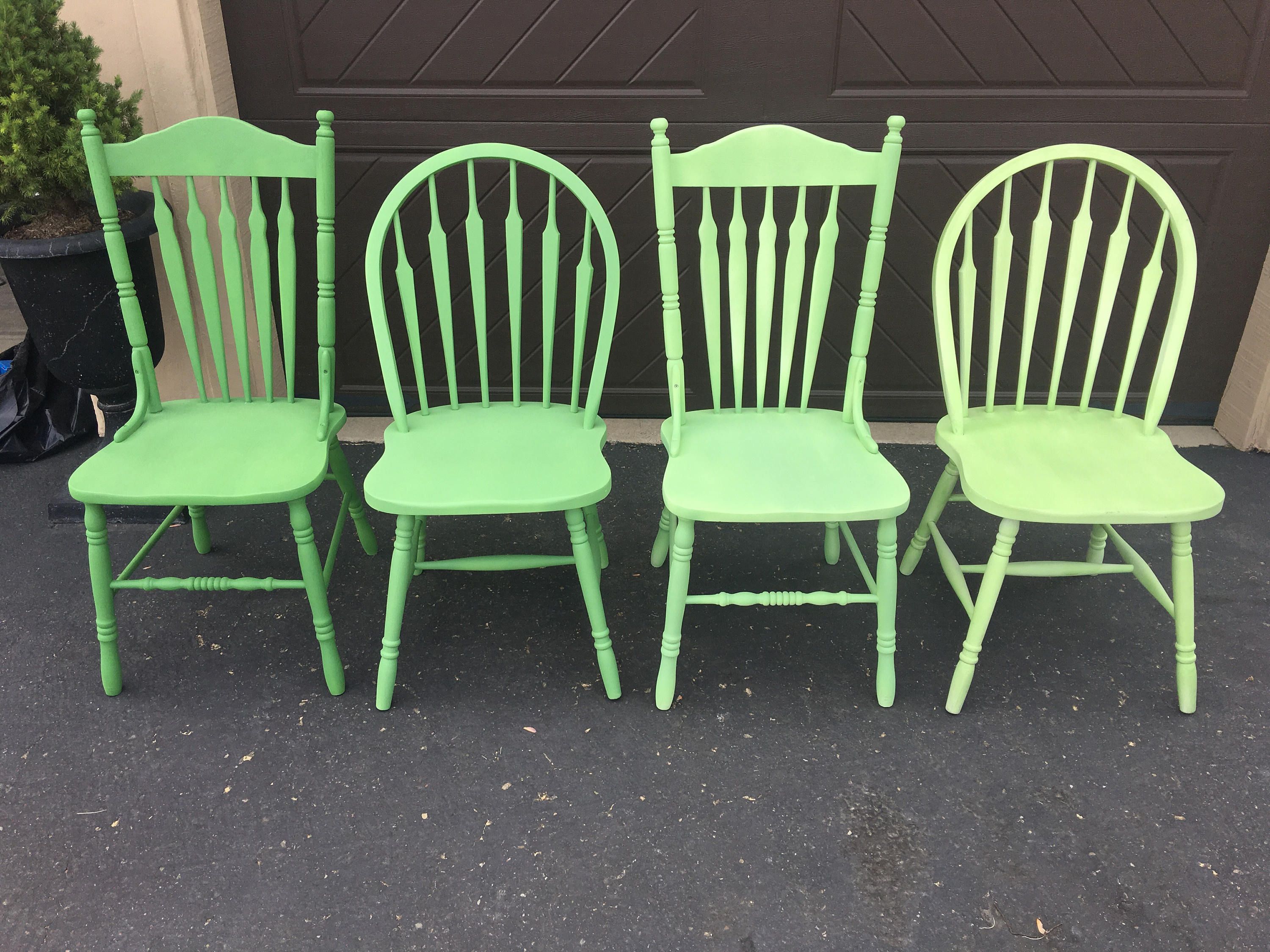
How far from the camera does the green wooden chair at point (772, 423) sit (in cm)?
156

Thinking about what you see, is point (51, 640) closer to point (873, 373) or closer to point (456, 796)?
point (456, 796)

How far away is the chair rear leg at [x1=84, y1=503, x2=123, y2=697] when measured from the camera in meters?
1.68

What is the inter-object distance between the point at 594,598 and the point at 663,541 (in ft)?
1.56

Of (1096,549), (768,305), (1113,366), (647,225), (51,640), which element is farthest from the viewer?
(1113,366)

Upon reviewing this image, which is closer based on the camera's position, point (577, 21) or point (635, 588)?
point (635, 588)

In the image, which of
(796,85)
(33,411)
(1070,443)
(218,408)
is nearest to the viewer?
(1070,443)

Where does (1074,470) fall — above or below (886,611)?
above

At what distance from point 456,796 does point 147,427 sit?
1.04 meters

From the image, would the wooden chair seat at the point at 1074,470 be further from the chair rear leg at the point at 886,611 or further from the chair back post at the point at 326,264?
the chair back post at the point at 326,264

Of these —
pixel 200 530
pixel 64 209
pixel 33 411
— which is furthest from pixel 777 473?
pixel 33 411

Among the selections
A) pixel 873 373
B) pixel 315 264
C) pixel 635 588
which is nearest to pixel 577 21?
pixel 315 264

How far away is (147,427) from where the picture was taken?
1.82 m

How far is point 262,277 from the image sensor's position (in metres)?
1.84

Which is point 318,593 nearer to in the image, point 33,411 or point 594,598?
point 594,598
